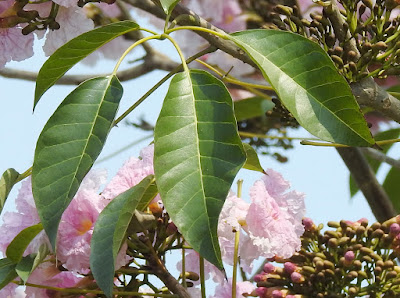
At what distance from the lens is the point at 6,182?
989 mm

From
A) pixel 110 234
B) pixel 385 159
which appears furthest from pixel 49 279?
pixel 385 159

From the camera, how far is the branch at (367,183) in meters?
1.75

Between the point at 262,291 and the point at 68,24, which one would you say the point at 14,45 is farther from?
the point at 262,291

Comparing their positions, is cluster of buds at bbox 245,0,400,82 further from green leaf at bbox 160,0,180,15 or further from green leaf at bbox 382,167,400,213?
green leaf at bbox 382,167,400,213

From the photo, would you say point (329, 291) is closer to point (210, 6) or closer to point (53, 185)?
point (53, 185)

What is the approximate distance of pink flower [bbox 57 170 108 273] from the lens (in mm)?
979

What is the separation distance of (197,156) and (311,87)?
0.13m

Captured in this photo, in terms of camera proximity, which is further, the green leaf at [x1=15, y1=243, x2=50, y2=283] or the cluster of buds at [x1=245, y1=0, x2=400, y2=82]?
the cluster of buds at [x1=245, y1=0, x2=400, y2=82]

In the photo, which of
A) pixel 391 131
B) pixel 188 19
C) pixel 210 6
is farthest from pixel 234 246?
pixel 391 131

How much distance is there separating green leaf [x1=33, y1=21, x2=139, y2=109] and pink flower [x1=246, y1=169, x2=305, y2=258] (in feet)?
1.10

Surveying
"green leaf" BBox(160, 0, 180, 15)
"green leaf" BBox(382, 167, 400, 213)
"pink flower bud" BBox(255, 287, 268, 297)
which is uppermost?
"green leaf" BBox(382, 167, 400, 213)

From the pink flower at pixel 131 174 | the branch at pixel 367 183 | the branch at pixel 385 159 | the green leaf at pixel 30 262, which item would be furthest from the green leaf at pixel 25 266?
the branch at pixel 367 183

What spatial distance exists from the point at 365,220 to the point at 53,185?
1.71 feet

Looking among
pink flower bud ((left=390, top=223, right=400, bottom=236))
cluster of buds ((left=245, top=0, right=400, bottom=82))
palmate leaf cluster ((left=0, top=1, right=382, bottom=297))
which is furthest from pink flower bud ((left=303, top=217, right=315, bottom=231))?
palmate leaf cluster ((left=0, top=1, right=382, bottom=297))
